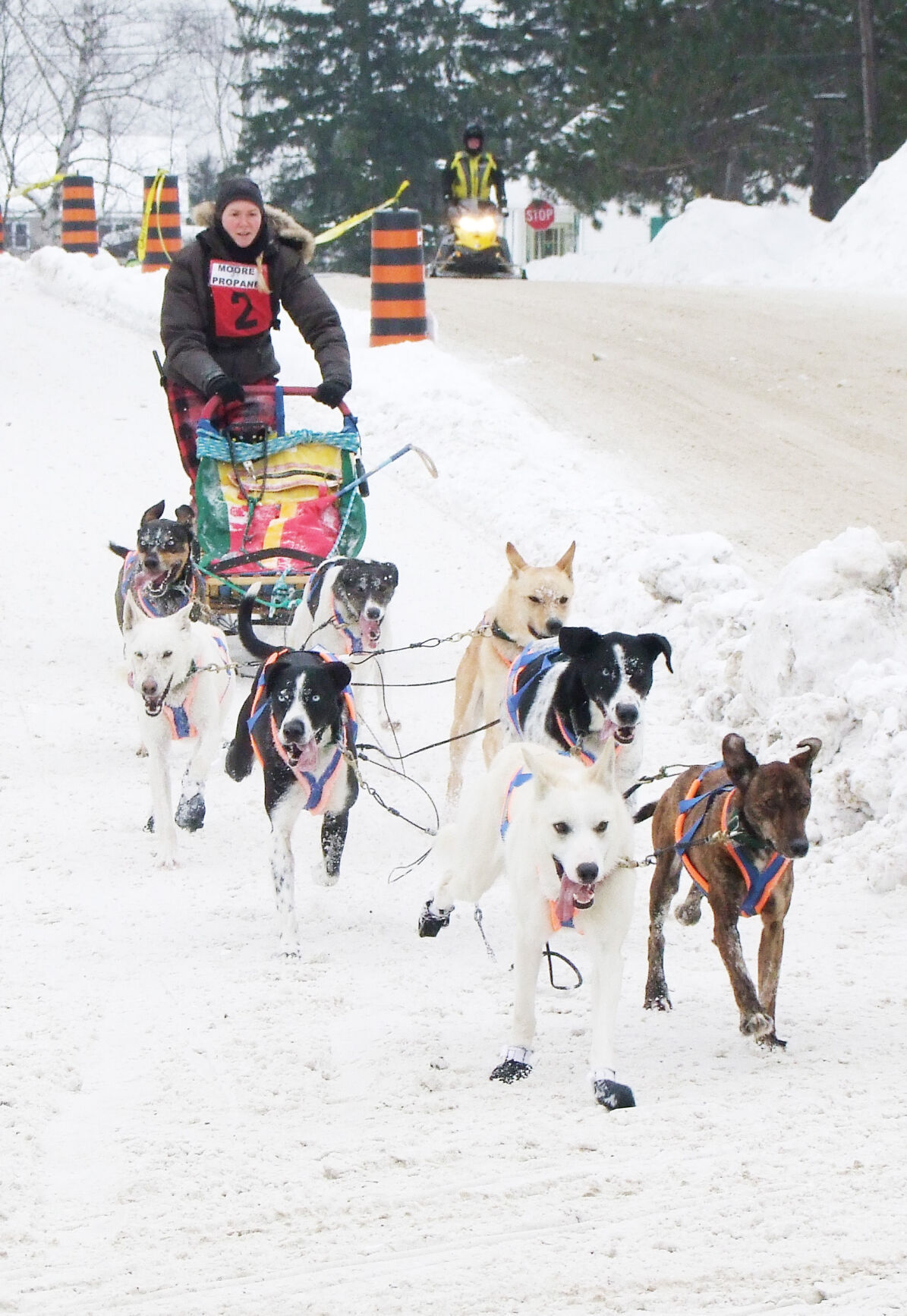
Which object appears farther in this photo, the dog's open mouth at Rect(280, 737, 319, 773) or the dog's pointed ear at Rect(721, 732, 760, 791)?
the dog's open mouth at Rect(280, 737, 319, 773)

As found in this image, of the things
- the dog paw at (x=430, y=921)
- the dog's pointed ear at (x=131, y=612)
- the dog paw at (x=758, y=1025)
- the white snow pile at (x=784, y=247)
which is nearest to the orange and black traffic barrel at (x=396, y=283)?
the white snow pile at (x=784, y=247)

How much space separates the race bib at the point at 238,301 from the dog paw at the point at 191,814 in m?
2.88

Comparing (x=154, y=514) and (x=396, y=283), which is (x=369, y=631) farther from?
(x=396, y=283)

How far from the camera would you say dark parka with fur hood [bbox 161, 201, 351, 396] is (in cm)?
826

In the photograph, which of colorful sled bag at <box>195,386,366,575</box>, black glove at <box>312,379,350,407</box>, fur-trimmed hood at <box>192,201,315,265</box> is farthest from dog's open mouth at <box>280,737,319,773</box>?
fur-trimmed hood at <box>192,201,315,265</box>

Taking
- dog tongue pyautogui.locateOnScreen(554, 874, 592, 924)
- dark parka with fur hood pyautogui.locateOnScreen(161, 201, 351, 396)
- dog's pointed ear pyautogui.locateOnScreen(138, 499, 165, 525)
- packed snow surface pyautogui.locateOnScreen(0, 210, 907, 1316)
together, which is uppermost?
dark parka with fur hood pyautogui.locateOnScreen(161, 201, 351, 396)

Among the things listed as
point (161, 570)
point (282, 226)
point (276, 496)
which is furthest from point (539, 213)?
point (161, 570)

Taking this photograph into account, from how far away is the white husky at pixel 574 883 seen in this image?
163 inches

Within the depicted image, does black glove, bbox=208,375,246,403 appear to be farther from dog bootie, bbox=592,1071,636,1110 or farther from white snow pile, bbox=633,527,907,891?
dog bootie, bbox=592,1071,636,1110

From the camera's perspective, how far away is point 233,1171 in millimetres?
3709

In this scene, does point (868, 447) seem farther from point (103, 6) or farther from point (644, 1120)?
point (103, 6)

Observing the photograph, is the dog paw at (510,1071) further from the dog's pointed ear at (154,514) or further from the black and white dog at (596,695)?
the dog's pointed ear at (154,514)

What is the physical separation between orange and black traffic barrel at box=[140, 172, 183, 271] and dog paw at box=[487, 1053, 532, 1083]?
1618 centimetres

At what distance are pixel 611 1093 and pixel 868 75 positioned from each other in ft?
70.2
